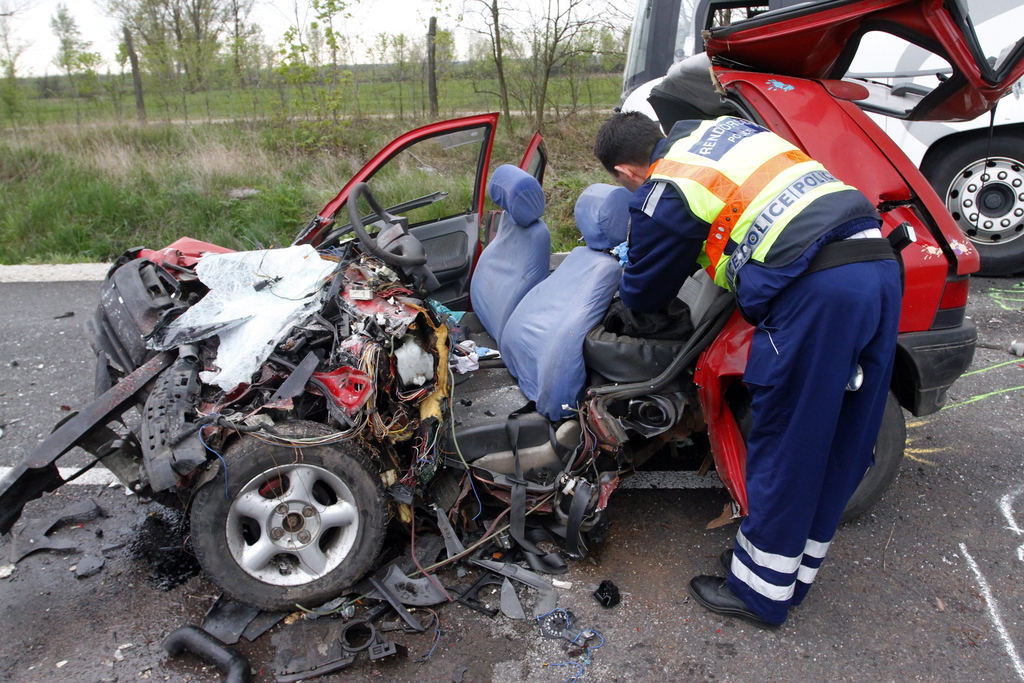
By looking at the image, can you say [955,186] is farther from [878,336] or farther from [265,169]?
[265,169]

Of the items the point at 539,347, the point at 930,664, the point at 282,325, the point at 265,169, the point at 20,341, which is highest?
the point at 265,169

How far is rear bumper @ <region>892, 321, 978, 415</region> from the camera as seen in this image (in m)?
2.65

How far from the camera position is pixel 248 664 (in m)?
2.22

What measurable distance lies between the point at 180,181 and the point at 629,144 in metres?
7.24

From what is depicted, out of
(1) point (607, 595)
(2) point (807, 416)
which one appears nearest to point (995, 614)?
(2) point (807, 416)

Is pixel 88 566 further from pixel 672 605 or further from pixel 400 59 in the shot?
pixel 400 59

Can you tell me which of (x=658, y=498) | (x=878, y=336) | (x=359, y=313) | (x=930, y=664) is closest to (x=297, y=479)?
(x=359, y=313)

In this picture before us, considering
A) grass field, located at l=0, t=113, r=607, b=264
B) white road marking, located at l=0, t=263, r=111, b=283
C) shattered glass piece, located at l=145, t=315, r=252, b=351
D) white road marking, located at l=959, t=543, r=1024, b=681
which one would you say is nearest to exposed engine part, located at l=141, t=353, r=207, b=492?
shattered glass piece, located at l=145, t=315, r=252, b=351

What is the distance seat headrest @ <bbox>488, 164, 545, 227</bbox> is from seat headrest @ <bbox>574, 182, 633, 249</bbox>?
31cm

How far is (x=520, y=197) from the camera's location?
319cm

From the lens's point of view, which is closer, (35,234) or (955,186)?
(955,186)

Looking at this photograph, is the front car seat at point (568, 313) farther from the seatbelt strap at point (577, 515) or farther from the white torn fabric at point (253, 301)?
the white torn fabric at point (253, 301)

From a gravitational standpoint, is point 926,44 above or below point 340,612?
above

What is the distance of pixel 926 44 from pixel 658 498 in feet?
7.26
